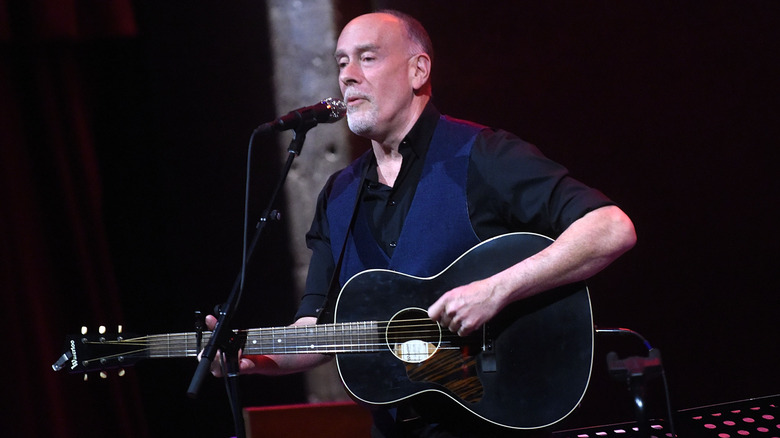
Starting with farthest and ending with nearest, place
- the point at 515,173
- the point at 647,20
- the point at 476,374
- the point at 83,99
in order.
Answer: the point at 83,99 → the point at 647,20 → the point at 515,173 → the point at 476,374

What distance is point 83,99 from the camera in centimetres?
414

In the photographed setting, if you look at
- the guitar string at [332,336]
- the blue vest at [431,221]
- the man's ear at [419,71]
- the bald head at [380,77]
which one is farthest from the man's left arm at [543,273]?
the man's ear at [419,71]

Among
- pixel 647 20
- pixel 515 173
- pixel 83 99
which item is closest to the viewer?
pixel 515 173

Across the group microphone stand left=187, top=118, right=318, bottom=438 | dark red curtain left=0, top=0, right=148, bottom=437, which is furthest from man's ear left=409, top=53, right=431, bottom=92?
dark red curtain left=0, top=0, right=148, bottom=437

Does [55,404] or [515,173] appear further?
[55,404]

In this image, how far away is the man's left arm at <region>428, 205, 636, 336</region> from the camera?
2.45m

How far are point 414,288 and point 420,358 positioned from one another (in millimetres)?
251

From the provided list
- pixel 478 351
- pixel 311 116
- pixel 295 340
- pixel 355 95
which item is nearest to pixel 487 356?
pixel 478 351

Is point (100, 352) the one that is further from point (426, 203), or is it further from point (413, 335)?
point (426, 203)

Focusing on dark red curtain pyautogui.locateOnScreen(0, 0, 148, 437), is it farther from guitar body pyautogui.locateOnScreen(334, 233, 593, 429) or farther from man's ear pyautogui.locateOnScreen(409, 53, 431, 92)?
guitar body pyautogui.locateOnScreen(334, 233, 593, 429)

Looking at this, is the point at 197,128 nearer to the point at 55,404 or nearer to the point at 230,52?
the point at 230,52

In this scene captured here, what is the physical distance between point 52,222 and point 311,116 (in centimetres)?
215

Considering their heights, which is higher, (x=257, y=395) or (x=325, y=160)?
→ (x=325, y=160)

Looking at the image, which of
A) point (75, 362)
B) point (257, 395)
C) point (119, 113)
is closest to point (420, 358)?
point (75, 362)
